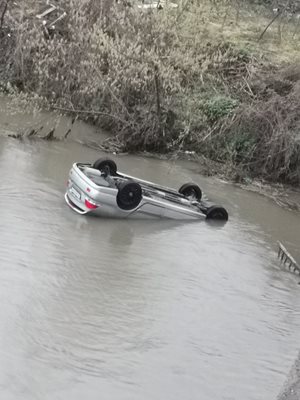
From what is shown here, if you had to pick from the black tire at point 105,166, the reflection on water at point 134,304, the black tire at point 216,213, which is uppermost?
the black tire at point 105,166

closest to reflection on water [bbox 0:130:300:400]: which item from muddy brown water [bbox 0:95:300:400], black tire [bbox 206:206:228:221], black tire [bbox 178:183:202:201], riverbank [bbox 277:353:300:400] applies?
muddy brown water [bbox 0:95:300:400]

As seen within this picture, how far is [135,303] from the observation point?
357 inches

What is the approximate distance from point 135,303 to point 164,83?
1029cm

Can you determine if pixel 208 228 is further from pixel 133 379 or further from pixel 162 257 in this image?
pixel 133 379

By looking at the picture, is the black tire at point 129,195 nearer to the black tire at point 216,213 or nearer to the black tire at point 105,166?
the black tire at point 105,166

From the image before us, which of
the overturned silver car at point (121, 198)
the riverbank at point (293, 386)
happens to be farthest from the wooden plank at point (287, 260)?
the riverbank at point (293, 386)

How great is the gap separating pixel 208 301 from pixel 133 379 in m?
2.84

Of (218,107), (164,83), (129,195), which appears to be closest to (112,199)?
(129,195)

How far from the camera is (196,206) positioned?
13.5 meters

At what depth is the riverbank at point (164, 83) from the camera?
59.4 feet

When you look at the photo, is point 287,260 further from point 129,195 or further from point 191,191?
point 129,195

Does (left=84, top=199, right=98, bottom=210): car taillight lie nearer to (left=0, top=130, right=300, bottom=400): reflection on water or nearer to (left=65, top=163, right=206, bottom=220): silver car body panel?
(left=65, top=163, right=206, bottom=220): silver car body panel

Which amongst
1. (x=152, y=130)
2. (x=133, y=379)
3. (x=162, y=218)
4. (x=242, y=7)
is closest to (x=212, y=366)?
(x=133, y=379)

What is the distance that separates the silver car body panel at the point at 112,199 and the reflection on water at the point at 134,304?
0.69 feet
